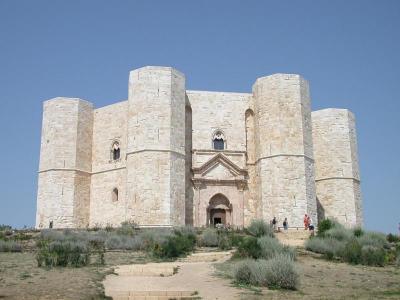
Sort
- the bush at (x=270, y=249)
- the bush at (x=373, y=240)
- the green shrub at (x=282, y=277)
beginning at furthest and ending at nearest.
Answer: the bush at (x=373, y=240) → the bush at (x=270, y=249) → the green shrub at (x=282, y=277)

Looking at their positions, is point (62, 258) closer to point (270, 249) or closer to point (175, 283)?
point (175, 283)

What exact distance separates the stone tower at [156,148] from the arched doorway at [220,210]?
7.59ft

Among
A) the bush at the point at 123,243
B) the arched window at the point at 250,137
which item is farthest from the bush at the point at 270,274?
the arched window at the point at 250,137

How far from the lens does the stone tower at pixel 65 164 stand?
25.1 metres

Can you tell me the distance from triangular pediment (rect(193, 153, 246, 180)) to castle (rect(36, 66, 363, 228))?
0.05 m

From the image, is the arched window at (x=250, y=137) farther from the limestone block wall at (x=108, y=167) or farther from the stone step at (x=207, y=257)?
the stone step at (x=207, y=257)

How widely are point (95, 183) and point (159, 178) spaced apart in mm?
5495

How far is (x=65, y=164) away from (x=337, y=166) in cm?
1415

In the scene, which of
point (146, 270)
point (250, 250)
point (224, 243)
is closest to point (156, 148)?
point (224, 243)

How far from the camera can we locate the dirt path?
807 centimetres

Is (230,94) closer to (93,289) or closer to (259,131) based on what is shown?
(259,131)

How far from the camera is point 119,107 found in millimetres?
25922

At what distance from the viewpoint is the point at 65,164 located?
25531 millimetres

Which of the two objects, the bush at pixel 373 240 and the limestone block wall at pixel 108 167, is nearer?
the bush at pixel 373 240
